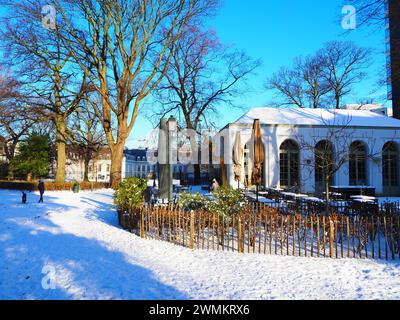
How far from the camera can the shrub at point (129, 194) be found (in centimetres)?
971

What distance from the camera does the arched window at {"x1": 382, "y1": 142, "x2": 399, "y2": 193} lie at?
20219 mm

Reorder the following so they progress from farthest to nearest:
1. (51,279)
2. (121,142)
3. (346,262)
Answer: (121,142), (346,262), (51,279)

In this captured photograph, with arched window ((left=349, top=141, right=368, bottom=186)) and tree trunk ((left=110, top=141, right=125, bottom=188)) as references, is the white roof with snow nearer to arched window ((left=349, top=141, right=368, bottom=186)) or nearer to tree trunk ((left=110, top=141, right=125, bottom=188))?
arched window ((left=349, top=141, right=368, bottom=186))

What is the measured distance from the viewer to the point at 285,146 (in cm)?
2027

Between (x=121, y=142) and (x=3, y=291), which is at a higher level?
(x=121, y=142)

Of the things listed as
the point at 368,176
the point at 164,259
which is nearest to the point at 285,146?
the point at 368,176

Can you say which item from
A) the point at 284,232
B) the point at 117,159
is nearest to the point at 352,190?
the point at 284,232

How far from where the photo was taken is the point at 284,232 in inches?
266

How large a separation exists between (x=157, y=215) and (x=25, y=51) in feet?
54.5

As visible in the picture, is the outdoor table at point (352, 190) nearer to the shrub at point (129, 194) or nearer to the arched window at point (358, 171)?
the arched window at point (358, 171)

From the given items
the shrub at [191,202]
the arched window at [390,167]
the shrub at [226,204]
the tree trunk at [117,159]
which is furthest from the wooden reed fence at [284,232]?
the arched window at [390,167]

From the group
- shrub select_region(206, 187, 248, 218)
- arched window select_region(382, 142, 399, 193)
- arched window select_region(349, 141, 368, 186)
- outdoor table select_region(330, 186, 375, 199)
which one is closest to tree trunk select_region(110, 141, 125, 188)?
shrub select_region(206, 187, 248, 218)
